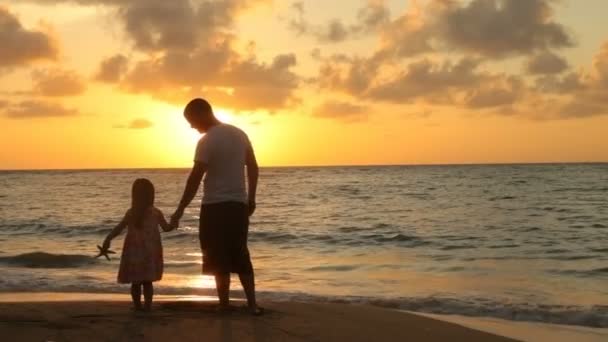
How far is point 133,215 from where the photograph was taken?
6062mm

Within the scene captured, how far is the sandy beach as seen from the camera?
17.1 feet

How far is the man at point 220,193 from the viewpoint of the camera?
572 cm

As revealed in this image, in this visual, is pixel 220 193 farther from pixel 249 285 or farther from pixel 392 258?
pixel 392 258

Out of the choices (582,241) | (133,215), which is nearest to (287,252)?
(582,241)

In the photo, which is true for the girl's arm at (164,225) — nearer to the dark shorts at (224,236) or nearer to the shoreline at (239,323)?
the dark shorts at (224,236)

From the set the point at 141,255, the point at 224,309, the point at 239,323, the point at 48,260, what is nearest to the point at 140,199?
the point at 141,255

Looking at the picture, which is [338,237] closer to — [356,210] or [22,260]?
[22,260]

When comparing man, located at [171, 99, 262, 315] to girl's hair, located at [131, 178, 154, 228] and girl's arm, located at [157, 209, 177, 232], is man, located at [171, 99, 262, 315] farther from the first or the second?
girl's hair, located at [131, 178, 154, 228]

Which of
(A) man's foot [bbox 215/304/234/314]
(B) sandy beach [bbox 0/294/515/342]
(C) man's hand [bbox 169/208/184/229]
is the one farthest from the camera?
(A) man's foot [bbox 215/304/234/314]

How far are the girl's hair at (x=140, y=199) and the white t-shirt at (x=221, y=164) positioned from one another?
0.55 metres

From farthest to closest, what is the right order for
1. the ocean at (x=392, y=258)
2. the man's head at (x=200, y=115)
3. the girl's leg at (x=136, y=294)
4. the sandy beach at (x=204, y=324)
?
1. the ocean at (x=392, y=258)
2. the girl's leg at (x=136, y=294)
3. the man's head at (x=200, y=115)
4. the sandy beach at (x=204, y=324)

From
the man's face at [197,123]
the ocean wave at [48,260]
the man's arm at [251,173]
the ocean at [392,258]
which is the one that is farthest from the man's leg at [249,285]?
the ocean wave at [48,260]

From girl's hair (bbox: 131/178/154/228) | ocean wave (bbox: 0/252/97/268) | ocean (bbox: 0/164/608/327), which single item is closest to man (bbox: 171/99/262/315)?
girl's hair (bbox: 131/178/154/228)

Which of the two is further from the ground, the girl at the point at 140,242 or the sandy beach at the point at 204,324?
the girl at the point at 140,242
